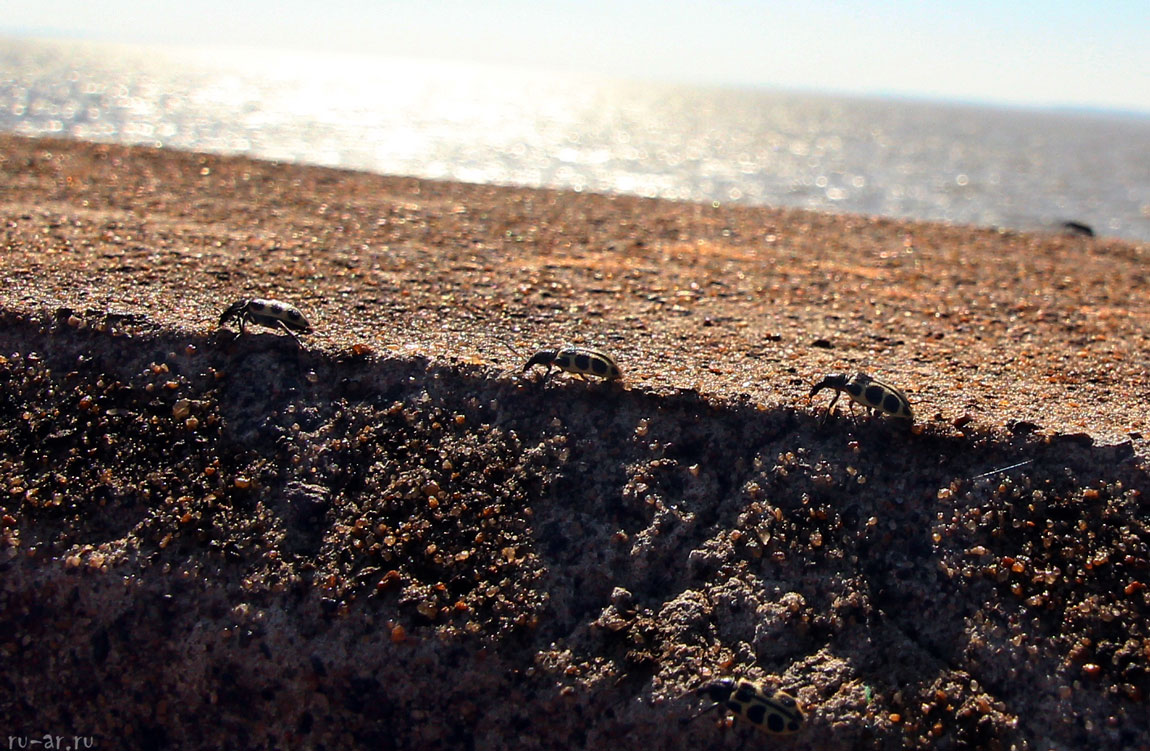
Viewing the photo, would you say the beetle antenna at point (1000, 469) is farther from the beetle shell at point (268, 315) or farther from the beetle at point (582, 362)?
the beetle shell at point (268, 315)

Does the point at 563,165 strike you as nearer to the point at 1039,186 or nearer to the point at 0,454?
the point at 1039,186

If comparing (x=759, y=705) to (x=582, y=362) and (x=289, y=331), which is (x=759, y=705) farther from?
(x=289, y=331)

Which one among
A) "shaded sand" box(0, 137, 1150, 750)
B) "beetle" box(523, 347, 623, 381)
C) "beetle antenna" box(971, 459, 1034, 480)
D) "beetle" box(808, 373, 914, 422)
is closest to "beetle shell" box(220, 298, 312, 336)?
"shaded sand" box(0, 137, 1150, 750)

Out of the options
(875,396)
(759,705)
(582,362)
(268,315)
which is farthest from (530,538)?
(268,315)

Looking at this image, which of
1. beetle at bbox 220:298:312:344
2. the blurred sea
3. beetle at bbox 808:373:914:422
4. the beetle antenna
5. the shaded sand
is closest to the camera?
the shaded sand

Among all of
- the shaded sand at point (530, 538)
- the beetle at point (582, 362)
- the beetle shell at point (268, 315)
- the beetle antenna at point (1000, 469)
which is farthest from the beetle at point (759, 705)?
the beetle shell at point (268, 315)

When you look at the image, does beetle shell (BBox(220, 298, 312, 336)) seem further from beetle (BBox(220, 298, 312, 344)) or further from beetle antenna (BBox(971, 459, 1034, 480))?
beetle antenna (BBox(971, 459, 1034, 480))
